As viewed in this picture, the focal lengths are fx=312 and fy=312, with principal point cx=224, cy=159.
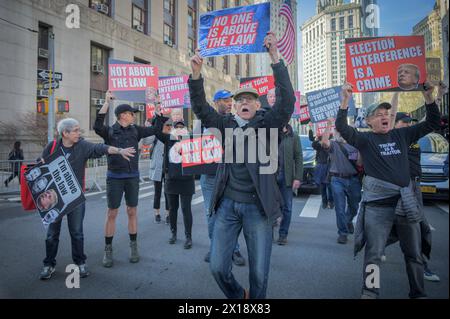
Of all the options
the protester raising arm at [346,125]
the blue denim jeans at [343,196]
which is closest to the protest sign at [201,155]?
the protester raising arm at [346,125]

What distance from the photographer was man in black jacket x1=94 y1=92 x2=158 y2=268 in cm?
426

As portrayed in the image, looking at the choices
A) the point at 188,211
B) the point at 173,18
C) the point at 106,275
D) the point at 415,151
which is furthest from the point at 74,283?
the point at 173,18

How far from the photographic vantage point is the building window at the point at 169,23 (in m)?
29.9

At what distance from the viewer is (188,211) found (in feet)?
16.6

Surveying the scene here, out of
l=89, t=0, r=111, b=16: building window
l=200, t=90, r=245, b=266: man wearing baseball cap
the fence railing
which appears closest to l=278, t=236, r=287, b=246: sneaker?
l=200, t=90, r=245, b=266: man wearing baseball cap

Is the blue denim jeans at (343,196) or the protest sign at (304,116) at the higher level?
the protest sign at (304,116)

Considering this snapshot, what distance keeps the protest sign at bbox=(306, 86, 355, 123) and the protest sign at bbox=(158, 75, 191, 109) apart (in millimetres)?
3814

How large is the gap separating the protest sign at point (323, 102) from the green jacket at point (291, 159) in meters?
4.16

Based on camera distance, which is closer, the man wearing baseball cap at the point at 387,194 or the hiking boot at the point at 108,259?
the man wearing baseball cap at the point at 387,194

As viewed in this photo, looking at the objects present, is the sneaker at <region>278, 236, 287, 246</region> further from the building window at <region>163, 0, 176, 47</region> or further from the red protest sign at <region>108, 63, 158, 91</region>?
the building window at <region>163, 0, 176, 47</region>

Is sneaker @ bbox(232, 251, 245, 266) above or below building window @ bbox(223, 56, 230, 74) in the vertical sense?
below

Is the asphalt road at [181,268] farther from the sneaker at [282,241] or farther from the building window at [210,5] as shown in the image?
the building window at [210,5]

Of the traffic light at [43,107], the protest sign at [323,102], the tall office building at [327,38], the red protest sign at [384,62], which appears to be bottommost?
the red protest sign at [384,62]
